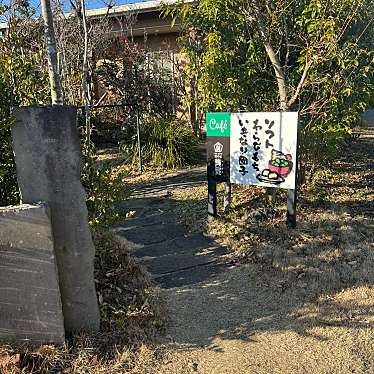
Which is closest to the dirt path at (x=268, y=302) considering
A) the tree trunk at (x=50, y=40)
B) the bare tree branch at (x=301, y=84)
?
the bare tree branch at (x=301, y=84)

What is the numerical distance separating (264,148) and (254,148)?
137mm

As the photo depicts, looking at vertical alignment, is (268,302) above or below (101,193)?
below

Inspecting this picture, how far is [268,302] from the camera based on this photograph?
3.26 m

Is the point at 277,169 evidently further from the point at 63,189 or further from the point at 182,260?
the point at 63,189

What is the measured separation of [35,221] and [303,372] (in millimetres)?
1917

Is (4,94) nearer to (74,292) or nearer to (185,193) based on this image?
(74,292)

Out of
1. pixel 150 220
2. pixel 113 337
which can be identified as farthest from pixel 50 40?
pixel 150 220

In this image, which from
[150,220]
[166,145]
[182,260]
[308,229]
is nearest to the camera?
[182,260]

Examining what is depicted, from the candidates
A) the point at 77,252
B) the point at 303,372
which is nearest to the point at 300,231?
the point at 303,372

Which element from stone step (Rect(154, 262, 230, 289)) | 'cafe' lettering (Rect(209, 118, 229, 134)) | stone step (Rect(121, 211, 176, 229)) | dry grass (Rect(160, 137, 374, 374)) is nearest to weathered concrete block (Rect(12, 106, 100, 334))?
dry grass (Rect(160, 137, 374, 374))

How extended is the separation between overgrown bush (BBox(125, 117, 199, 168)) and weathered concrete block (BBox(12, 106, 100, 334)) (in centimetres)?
542

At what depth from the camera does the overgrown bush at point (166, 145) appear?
795cm

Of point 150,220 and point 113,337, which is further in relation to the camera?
point 150,220

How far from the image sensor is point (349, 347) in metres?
2.64
